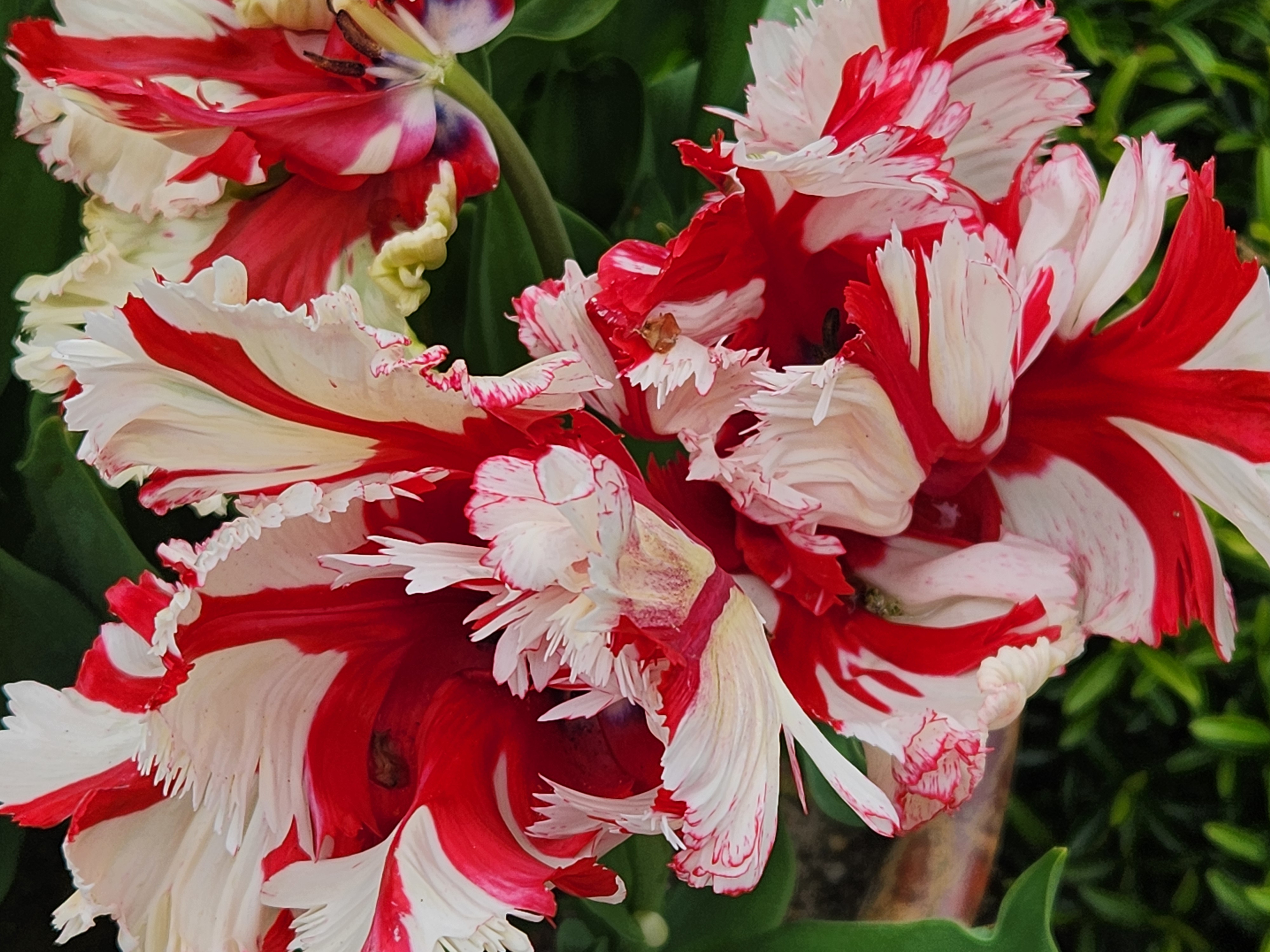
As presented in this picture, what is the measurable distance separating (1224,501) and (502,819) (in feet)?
0.56

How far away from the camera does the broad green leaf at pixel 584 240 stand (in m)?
0.45

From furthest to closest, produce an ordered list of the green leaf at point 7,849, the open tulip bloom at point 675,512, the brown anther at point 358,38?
1. the green leaf at point 7,849
2. the brown anther at point 358,38
3. the open tulip bloom at point 675,512

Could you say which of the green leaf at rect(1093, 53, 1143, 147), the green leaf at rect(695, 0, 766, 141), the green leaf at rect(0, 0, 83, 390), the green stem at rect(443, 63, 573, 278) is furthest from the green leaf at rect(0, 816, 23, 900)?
the green leaf at rect(1093, 53, 1143, 147)

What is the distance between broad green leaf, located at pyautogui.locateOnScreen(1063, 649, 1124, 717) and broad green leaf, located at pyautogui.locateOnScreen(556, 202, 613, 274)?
13.9 inches

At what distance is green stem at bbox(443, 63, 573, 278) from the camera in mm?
332

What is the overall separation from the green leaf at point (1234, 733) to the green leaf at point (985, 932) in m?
0.27

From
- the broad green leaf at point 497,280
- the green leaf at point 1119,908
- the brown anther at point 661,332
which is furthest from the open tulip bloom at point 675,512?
the green leaf at point 1119,908

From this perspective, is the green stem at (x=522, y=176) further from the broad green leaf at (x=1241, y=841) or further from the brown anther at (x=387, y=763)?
the broad green leaf at (x=1241, y=841)

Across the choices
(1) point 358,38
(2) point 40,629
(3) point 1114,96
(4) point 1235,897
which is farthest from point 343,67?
(4) point 1235,897

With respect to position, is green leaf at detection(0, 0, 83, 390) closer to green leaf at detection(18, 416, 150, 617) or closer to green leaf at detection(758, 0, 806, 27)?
green leaf at detection(18, 416, 150, 617)

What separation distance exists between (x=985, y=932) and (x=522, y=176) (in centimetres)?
28

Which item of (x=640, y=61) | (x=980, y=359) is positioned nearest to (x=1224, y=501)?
(x=980, y=359)

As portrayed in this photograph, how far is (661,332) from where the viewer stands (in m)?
0.25

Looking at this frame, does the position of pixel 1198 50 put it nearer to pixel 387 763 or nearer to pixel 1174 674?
pixel 1174 674
